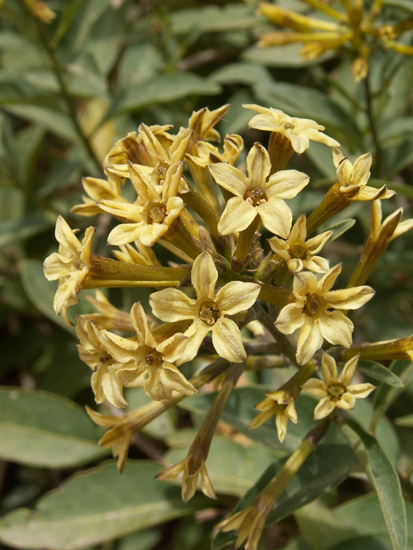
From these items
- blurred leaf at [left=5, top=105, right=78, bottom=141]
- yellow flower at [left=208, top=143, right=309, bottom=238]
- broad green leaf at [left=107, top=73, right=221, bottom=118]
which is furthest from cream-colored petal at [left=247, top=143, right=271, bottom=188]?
blurred leaf at [left=5, top=105, right=78, bottom=141]

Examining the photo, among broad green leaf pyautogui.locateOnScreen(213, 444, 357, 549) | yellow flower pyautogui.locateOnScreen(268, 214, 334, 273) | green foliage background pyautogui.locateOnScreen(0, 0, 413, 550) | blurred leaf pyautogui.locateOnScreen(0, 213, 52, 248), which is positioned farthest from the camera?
blurred leaf pyautogui.locateOnScreen(0, 213, 52, 248)

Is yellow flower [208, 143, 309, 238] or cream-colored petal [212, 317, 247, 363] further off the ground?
→ yellow flower [208, 143, 309, 238]

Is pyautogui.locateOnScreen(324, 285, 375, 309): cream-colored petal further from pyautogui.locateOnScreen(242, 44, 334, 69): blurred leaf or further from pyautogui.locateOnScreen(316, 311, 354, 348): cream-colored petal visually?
pyautogui.locateOnScreen(242, 44, 334, 69): blurred leaf

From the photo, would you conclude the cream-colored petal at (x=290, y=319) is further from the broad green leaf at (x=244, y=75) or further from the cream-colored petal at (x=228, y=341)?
the broad green leaf at (x=244, y=75)

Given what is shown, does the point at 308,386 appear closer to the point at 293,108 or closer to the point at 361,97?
the point at 293,108

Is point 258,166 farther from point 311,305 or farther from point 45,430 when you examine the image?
point 45,430

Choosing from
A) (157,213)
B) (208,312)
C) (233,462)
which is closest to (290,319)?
(208,312)
